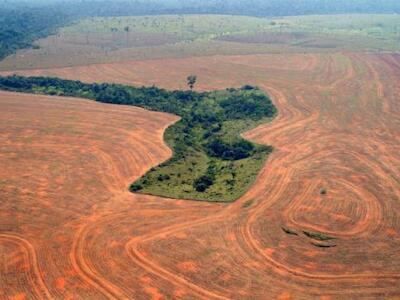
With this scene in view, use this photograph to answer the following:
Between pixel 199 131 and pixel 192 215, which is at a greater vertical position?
pixel 199 131

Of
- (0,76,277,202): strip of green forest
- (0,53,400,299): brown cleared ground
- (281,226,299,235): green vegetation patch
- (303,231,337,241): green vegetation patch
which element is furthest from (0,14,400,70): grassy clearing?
(303,231,337,241): green vegetation patch

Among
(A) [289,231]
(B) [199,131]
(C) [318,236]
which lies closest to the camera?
(C) [318,236]

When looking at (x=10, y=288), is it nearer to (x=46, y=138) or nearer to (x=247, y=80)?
(x=46, y=138)

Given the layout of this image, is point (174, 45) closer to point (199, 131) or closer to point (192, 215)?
point (199, 131)

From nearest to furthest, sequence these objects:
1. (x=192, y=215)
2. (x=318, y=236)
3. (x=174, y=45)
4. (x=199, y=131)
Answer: (x=318, y=236), (x=192, y=215), (x=199, y=131), (x=174, y=45)

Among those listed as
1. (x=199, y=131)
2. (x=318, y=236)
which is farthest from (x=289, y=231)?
(x=199, y=131)

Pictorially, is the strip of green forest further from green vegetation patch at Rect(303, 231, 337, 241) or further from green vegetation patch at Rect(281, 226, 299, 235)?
green vegetation patch at Rect(303, 231, 337, 241)

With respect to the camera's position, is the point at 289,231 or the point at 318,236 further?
the point at 289,231

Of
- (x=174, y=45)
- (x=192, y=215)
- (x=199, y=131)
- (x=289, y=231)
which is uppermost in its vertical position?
(x=174, y=45)
